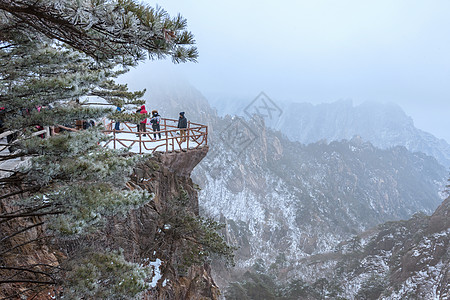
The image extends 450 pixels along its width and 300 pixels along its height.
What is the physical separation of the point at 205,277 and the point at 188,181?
5.20 metres

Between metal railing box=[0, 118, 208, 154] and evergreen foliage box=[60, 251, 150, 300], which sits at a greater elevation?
metal railing box=[0, 118, 208, 154]

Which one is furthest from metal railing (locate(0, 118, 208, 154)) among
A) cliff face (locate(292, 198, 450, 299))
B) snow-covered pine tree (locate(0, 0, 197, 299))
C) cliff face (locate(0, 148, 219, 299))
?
cliff face (locate(292, 198, 450, 299))

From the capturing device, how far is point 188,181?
44.6 feet

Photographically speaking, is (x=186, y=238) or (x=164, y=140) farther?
(x=164, y=140)

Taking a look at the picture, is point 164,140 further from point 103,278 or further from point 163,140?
point 103,278

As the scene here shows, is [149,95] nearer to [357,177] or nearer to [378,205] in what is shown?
[357,177]

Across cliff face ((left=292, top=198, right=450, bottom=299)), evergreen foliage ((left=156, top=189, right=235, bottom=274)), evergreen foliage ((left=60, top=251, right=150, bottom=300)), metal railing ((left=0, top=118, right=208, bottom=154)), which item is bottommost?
cliff face ((left=292, top=198, right=450, bottom=299))

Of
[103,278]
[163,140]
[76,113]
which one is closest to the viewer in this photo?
[103,278]

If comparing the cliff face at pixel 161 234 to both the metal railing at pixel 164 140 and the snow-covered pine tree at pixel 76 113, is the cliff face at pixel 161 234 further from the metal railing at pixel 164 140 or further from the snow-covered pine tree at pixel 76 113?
the snow-covered pine tree at pixel 76 113

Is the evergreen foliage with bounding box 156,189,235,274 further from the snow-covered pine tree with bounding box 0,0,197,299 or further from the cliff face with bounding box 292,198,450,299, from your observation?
the cliff face with bounding box 292,198,450,299

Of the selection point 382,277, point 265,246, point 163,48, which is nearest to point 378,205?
point 265,246

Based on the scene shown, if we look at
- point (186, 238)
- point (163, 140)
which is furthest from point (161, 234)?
point (163, 140)

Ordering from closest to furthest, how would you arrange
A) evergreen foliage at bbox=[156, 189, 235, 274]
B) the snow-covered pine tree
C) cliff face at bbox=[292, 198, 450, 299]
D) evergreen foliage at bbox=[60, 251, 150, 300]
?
the snow-covered pine tree < evergreen foliage at bbox=[60, 251, 150, 300] < evergreen foliage at bbox=[156, 189, 235, 274] < cliff face at bbox=[292, 198, 450, 299]

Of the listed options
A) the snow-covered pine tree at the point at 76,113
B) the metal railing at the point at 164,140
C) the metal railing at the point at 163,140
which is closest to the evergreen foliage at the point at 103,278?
the snow-covered pine tree at the point at 76,113
